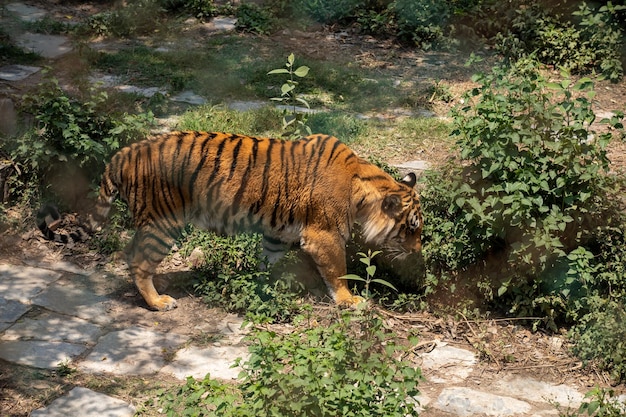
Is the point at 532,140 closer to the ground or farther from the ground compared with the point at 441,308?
farther from the ground

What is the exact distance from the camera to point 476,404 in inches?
198

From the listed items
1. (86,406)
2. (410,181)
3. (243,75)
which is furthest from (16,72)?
(86,406)

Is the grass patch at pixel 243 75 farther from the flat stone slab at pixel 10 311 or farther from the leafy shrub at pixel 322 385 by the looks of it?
the leafy shrub at pixel 322 385

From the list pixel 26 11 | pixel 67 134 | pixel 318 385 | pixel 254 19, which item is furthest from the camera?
pixel 26 11

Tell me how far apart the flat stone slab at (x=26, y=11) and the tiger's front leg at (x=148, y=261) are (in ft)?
20.4

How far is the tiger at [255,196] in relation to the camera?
588 centimetres

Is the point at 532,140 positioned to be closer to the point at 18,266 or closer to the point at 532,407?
the point at 532,407

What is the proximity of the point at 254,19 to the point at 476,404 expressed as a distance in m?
7.03

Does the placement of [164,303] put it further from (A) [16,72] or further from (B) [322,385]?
(A) [16,72]

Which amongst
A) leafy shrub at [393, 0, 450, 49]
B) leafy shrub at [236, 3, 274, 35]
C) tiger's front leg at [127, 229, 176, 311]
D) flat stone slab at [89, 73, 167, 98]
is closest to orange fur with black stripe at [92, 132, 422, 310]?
tiger's front leg at [127, 229, 176, 311]

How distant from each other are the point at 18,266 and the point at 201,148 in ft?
5.71

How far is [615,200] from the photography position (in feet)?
19.9

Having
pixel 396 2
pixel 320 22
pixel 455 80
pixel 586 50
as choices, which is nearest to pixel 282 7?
pixel 320 22

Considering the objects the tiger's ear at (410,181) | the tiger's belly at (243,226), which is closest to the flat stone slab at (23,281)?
the tiger's belly at (243,226)
